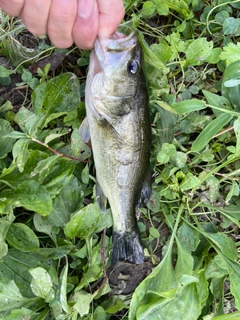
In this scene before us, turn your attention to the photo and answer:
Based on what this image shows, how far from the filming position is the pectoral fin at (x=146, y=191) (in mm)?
2018

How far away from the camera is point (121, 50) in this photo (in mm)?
1690

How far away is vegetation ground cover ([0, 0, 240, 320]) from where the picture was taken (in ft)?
6.18

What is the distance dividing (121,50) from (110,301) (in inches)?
54.0

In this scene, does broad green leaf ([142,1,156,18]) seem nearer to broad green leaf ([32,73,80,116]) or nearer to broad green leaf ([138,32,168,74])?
broad green leaf ([138,32,168,74])

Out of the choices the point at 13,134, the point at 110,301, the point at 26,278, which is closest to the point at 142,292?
the point at 110,301

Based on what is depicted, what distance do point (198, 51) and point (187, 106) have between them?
32cm

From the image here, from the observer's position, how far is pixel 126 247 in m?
2.04

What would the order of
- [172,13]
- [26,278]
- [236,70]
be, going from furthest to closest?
[172,13] → [236,70] → [26,278]

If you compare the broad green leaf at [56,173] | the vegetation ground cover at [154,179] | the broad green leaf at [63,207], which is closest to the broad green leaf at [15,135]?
the vegetation ground cover at [154,179]

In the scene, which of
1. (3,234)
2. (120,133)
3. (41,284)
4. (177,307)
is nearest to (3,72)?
(120,133)

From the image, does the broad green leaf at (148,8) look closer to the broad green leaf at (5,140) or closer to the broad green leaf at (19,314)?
the broad green leaf at (5,140)

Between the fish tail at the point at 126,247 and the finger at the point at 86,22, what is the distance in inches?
41.2

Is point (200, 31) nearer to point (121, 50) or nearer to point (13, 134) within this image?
point (121, 50)

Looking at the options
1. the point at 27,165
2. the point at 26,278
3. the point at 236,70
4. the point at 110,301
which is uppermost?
the point at 236,70
